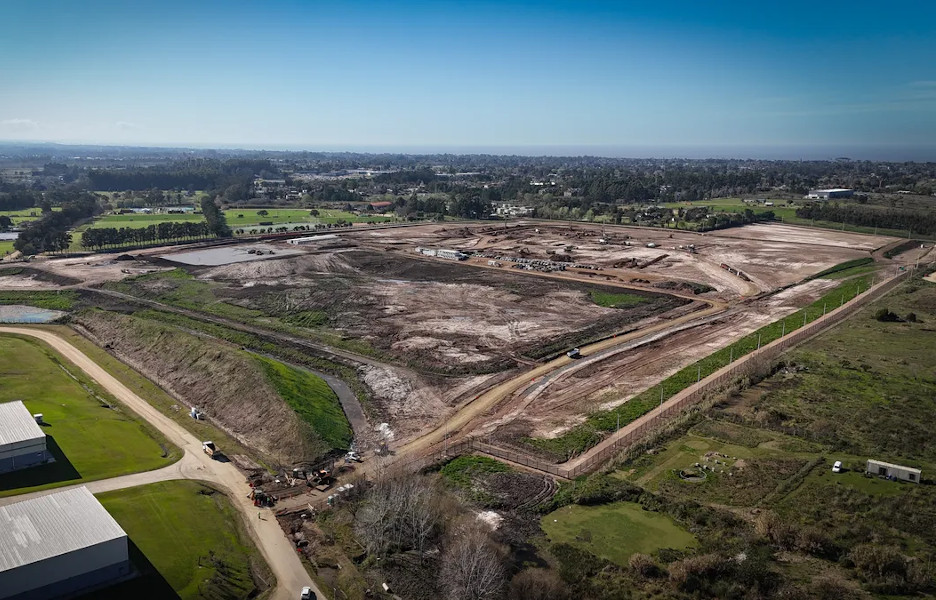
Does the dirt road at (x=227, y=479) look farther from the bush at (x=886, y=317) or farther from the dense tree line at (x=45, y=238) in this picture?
the bush at (x=886, y=317)

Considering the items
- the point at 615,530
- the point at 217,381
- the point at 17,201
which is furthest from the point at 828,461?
the point at 17,201

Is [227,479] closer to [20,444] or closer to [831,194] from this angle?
[20,444]

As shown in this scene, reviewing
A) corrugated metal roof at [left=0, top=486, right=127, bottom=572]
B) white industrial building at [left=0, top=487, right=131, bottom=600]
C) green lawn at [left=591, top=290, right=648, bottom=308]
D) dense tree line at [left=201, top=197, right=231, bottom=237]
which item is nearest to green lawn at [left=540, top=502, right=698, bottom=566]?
white industrial building at [left=0, top=487, right=131, bottom=600]

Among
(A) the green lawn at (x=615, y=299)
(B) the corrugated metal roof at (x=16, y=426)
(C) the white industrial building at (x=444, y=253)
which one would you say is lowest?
(B) the corrugated metal roof at (x=16, y=426)

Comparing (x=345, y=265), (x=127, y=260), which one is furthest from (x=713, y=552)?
(x=127, y=260)

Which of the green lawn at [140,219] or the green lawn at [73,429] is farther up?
the green lawn at [140,219]

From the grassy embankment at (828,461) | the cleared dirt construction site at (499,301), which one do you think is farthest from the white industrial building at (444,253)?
the grassy embankment at (828,461)

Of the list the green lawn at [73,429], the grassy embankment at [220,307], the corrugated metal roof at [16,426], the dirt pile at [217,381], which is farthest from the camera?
the grassy embankment at [220,307]
